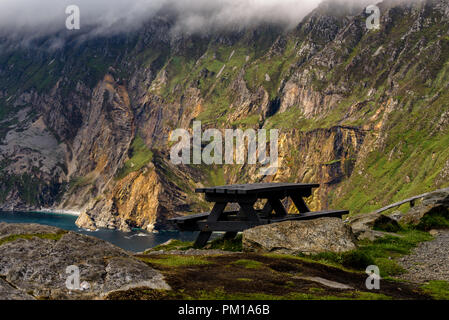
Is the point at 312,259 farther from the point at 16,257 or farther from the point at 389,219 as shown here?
the point at 389,219

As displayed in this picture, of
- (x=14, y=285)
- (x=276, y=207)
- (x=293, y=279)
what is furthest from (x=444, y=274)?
(x=14, y=285)

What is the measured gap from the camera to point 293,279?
15547 mm

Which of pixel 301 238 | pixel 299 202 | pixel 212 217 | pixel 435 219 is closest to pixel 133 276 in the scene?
pixel 301 238

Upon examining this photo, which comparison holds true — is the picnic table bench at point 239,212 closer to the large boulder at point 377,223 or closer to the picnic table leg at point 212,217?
the picnic table leg at point 212,217

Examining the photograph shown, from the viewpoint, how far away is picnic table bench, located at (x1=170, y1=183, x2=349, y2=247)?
→ 25953 mm

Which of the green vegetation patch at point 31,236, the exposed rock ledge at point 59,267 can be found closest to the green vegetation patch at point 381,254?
the exposed rock ledge at point 59,267

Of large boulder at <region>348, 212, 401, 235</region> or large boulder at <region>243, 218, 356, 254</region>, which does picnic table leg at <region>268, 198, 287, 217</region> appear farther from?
large boulder at <region>243, 218, 356, 254</region>

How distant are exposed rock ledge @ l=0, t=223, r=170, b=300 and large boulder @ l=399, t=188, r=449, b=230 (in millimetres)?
24319

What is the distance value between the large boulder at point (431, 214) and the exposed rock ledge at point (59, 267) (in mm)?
24319

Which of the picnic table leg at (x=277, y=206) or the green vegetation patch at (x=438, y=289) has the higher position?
the picnic table leg at (x=277, y=206)

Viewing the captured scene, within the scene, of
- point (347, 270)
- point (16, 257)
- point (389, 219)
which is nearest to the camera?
point (16, 257)

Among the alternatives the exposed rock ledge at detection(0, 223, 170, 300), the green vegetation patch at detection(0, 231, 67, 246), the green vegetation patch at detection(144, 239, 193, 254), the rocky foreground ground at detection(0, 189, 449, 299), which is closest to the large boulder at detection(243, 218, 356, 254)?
the rocky foreground ground at detection(0, 189, 449, 299)

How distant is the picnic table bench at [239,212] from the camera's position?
26.0 m
